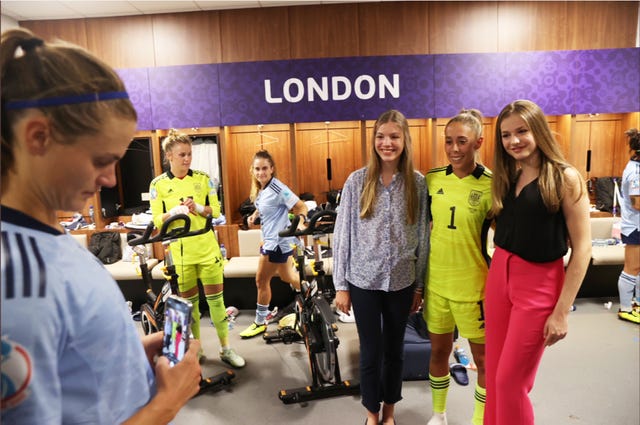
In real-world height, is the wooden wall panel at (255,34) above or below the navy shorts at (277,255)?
above

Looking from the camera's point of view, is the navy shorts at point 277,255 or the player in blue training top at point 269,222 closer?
the player in blue training top at point 269,222

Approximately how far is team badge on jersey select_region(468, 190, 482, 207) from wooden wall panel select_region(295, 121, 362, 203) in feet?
11.9

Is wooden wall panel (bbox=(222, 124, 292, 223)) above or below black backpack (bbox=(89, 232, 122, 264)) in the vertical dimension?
above

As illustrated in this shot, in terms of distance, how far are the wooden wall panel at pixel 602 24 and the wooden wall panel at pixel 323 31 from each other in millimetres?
2774

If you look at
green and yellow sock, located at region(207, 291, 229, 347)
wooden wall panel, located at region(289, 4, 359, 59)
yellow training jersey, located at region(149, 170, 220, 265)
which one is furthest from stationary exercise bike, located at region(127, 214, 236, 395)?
wooden wall panel, located at region(289, 4, 359, 59)

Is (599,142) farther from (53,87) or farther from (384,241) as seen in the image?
(53,87)

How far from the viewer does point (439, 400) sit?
2.35 meters

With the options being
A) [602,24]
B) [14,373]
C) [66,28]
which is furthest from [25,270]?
[602,24]

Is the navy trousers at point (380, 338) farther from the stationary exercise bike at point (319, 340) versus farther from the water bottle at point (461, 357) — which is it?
the water bottle at point (461, 357)

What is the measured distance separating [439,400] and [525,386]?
2.30 ft

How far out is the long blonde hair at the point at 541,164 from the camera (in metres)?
1.67

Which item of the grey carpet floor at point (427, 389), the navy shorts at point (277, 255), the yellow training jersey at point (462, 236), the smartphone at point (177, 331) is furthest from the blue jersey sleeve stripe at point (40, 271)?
the navy shorts at point (277, 255)

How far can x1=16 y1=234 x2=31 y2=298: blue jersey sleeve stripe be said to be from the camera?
0.48 metres

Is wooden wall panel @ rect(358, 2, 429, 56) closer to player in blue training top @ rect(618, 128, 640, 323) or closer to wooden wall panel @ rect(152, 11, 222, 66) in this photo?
wooden wall panel @ rect(152, 11, 222, 66)
